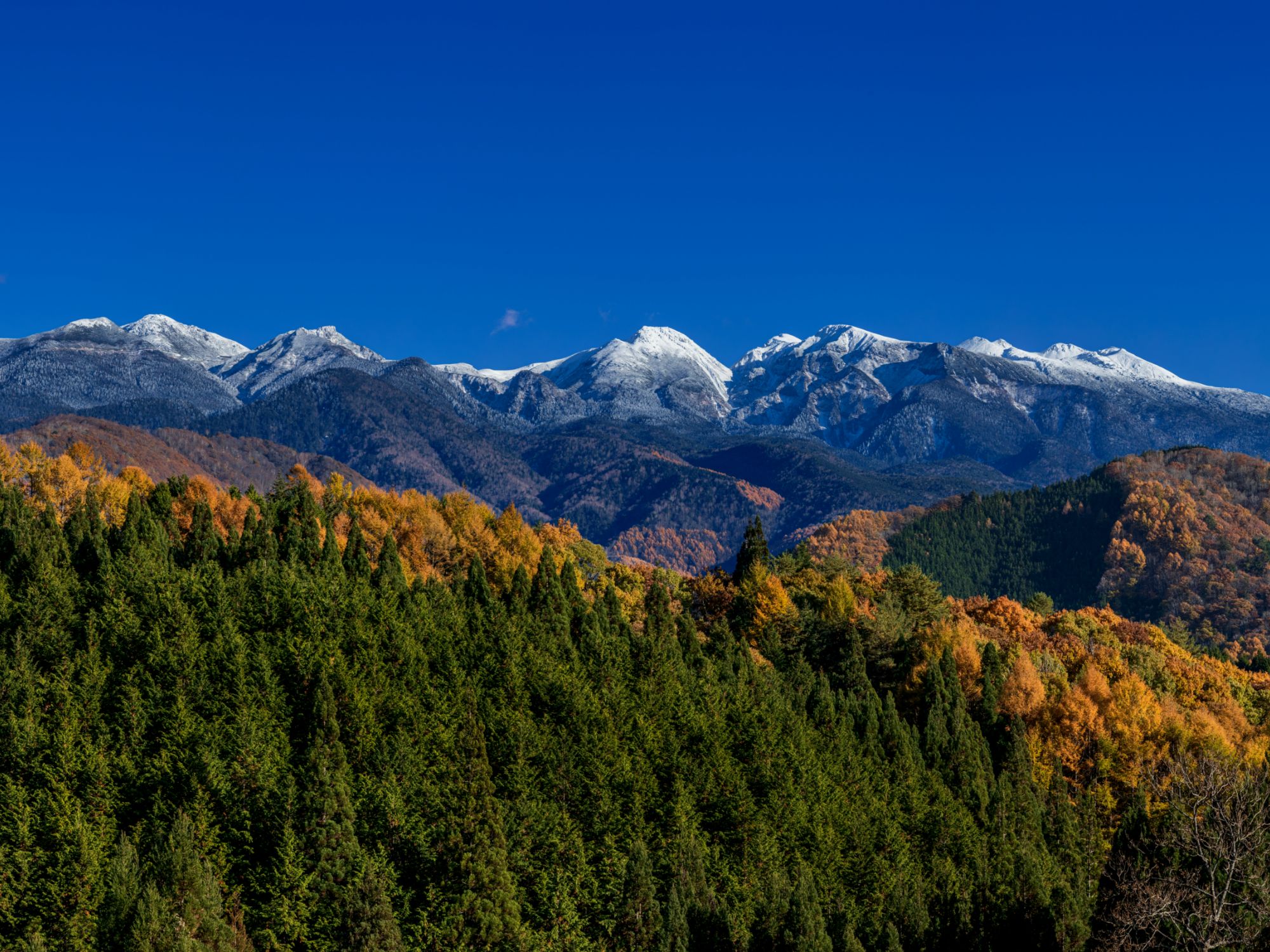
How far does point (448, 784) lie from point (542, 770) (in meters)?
11.6

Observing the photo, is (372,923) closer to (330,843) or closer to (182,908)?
(330,843)

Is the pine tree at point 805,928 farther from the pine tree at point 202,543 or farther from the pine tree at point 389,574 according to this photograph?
the pine tree at point 202,543

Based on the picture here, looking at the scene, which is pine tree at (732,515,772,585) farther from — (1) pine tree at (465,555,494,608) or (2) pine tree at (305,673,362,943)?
(2) pine tree at (305,673,362,943)

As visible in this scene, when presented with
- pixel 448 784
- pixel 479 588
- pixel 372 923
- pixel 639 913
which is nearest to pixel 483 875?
pixel 372 923

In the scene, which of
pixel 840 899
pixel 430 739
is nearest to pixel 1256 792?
pixel 840 899

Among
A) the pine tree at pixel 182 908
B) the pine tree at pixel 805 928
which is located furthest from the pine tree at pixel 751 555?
the pine tree at pixel 182 908

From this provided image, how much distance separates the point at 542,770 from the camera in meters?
75.4

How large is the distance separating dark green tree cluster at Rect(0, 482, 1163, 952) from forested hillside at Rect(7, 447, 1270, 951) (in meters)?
0.26

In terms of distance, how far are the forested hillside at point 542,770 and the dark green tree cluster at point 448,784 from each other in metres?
0.26

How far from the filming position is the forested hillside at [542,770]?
5681 cm

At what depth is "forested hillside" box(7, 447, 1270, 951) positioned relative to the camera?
186ft

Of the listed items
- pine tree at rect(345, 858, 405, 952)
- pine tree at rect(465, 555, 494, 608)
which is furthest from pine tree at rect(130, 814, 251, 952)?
pine tree at rect(465, 555, 494, 608)

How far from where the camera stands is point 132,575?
3499 inches

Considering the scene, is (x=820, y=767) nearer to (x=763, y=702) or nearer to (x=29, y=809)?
(x=763, y=702)
